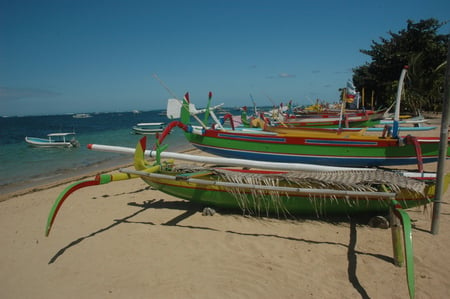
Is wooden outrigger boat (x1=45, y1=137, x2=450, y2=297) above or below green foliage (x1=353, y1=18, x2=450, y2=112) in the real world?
below

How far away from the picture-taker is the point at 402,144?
7.08m

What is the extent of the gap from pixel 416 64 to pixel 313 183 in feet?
82.2

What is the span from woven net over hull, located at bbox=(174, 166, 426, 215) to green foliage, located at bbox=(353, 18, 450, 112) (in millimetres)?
22076

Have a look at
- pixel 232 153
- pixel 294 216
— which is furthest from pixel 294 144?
pixel 294 216

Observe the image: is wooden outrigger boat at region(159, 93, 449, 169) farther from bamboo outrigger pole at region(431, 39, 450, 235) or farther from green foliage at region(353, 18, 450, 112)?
green foliage at region(353, 18, 450, 112)

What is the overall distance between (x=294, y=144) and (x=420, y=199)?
405 centimetres

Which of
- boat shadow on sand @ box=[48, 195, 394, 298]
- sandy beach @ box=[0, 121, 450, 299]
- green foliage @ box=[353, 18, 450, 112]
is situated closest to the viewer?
sandy beach @ box=[0, 121, 450, 299]

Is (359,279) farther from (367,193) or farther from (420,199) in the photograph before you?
(420,199)

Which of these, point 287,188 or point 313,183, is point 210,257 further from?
point 313,183

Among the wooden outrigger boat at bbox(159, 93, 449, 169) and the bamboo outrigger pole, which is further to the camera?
the wooden outrigger boat at bbox(159, 93, 449, 169)

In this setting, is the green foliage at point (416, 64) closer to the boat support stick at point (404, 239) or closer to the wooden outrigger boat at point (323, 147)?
the wooden outrigger boat at point (323, 147)

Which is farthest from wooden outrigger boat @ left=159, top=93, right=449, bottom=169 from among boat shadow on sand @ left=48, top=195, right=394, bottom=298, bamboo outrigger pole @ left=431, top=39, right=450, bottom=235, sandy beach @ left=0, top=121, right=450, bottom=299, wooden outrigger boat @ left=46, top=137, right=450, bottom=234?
bamboo outrigger pole @ left=431, top=39, right=450, bottom=235

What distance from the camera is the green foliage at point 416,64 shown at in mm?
22547

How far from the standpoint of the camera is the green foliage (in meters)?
22.5
